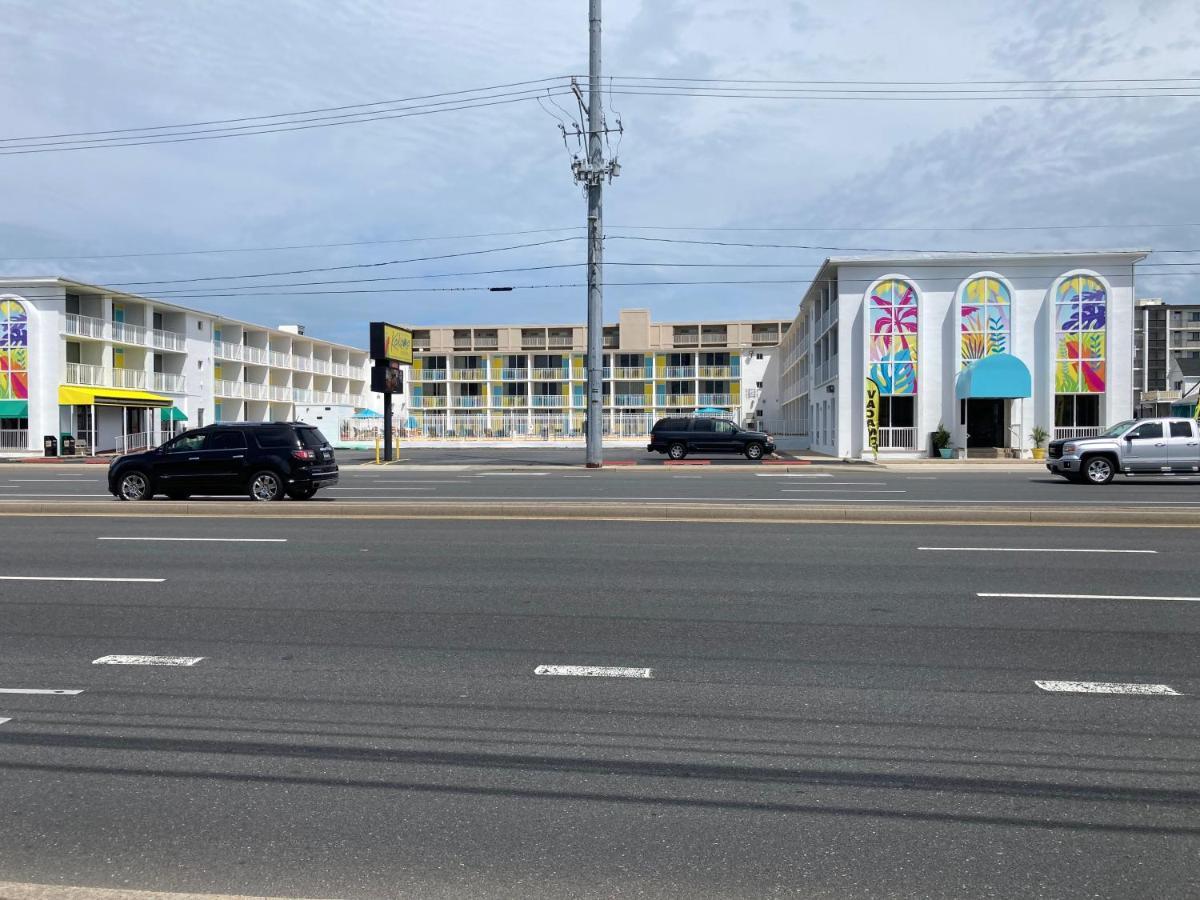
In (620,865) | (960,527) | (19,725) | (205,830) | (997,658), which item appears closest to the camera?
(620,865)

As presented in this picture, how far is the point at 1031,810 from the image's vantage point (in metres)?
4.05

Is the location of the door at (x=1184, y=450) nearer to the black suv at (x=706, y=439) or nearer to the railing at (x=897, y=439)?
the railing at (x=897, y=439)

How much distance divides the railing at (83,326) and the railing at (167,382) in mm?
5186

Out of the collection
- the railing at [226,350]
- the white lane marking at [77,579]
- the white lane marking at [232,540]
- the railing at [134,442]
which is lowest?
the white lane marking at [77,579]

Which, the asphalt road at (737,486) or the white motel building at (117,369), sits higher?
the white motel building at (117,369)

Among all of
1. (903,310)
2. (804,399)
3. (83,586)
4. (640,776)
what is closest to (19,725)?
(640,776)

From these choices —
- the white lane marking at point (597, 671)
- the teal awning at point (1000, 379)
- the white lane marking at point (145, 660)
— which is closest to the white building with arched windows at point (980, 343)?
the teal awning at point (1000, 379)

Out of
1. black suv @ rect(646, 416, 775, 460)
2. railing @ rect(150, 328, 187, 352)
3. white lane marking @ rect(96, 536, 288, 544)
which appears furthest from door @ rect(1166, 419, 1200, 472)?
railing @ rect(150, 328, 187, 352)

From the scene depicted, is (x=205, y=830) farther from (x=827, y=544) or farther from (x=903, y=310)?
(x=903, y=310)

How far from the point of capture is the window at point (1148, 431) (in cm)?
2478

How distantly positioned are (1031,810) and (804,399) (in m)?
55.5

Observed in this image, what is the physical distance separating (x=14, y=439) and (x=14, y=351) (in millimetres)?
4719

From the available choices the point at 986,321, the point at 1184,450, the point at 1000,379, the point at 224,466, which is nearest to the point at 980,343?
the point at 986,321

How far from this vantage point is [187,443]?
63.3ft
